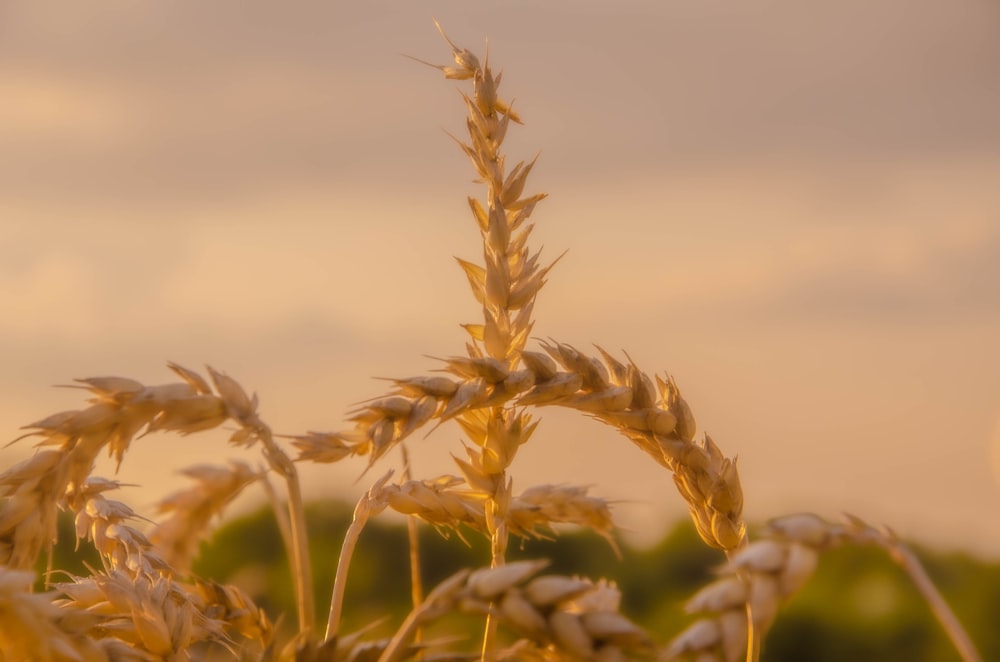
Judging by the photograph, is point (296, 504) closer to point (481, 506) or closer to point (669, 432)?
point (481, 506)

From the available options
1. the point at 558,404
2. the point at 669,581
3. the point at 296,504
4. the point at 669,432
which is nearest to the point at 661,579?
the point at 669,581

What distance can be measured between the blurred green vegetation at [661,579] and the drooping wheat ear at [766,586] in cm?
413

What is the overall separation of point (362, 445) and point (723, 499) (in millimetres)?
443

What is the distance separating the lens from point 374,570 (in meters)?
6.41

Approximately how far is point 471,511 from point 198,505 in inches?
25.0

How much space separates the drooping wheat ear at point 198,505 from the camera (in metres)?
1.73

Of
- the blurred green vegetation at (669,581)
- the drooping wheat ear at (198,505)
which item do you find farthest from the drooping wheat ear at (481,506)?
the blurred green vegetation at (669,581)

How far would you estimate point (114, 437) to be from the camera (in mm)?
1056

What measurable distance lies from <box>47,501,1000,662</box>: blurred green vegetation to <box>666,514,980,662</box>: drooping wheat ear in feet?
13.6

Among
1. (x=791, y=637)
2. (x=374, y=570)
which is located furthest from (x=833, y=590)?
→ (x=374, y=570)

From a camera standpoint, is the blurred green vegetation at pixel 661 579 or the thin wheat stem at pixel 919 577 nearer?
the thin wheat stem at pixel 919 577

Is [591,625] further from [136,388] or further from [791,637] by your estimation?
[791,637]

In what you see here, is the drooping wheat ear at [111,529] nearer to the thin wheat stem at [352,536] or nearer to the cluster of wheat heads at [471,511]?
the cluster of wheat heads at [471,511]

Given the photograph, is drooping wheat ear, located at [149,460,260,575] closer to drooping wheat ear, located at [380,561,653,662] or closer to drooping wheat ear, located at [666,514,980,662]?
drooping wheat ear, located at [380,561,653,662]
